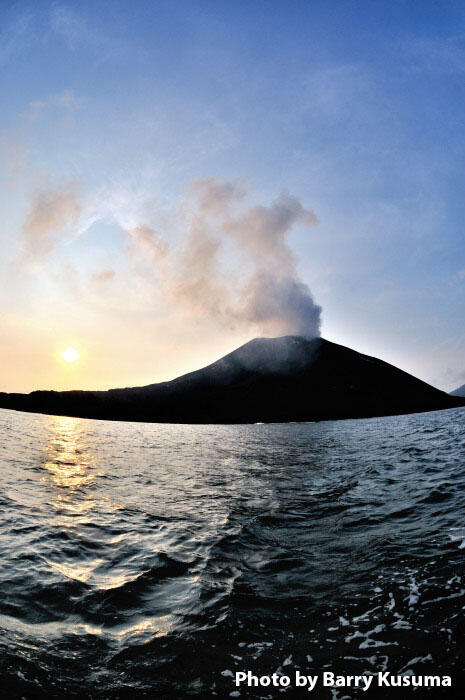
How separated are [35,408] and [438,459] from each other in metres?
191

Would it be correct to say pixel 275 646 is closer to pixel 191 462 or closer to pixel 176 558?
pixel 176 558

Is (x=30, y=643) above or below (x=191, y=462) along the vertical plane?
above

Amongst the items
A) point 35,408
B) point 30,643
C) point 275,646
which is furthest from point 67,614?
point 35,408

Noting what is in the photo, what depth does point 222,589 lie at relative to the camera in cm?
793

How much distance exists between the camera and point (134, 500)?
53.0ft
